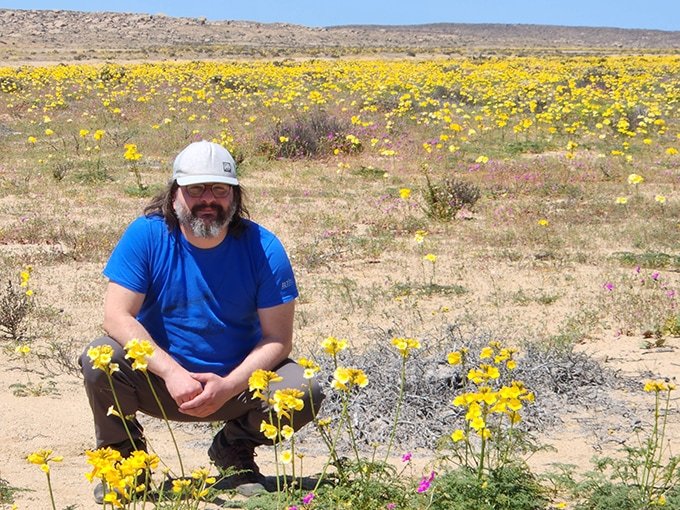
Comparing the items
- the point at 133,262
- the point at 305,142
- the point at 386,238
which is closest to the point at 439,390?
the point at 133,262

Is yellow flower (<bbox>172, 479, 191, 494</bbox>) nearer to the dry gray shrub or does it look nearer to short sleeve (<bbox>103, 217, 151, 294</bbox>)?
short sleeve (<bbox>103, 217, 151, 294</bbox>)

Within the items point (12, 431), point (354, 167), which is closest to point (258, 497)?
point (12, 431)

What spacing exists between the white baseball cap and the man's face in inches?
2.0

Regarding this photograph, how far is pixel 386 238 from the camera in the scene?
8.65 metres

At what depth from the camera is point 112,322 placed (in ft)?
11.4

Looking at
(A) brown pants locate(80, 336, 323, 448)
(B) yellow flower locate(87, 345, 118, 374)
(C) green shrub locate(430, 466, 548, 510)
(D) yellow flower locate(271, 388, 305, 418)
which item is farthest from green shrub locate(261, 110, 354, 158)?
(D) yellow flower locate(271, 388, 305, 418)

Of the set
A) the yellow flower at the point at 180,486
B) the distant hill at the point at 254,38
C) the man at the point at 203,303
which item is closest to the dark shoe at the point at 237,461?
the man at the point at 203,303

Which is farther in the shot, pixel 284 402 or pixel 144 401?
pixel 144 401

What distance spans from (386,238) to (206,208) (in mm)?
5218

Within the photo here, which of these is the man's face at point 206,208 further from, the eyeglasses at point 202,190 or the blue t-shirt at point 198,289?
the blue t-shirt at point 198,289

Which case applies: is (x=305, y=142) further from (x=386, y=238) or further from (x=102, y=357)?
(x=102, y=357)

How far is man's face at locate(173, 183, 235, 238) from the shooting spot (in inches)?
138

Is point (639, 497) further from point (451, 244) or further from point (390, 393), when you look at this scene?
point (451, 244)

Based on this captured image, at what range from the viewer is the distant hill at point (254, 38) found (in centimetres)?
5934
